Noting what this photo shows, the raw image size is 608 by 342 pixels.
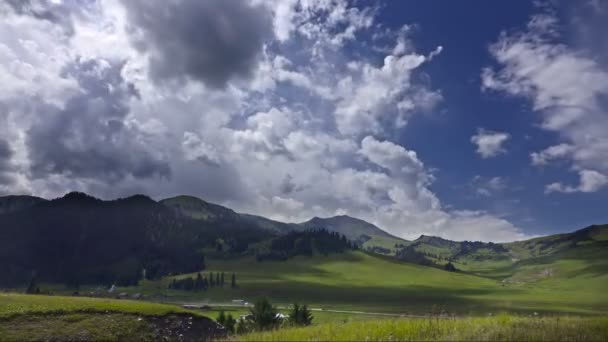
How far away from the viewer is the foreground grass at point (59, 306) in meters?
39.3

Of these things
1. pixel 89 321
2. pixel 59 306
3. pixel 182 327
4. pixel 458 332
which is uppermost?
pixel 458 332

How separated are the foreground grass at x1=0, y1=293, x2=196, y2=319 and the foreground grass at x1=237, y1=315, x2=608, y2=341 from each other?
116 feet

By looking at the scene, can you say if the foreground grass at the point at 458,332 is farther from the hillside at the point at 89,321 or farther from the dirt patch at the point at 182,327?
the dirt patch at the point at 182,327

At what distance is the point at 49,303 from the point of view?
4206 centimetres

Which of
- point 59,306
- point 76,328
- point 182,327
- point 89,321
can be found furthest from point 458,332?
point 182,327

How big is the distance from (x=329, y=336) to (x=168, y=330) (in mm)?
38294

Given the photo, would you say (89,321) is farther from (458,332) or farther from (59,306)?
(458,332)

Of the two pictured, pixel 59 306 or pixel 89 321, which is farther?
pixel 59 306

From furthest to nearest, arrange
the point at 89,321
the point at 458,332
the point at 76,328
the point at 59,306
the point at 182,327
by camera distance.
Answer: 1. the point at 182,327
2. the point at 59,306
3. the point at 89,321
4. the point at 76,328
5. the point at 458,332

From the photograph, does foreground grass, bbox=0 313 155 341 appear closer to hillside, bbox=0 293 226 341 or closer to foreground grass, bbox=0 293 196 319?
hillside, bbox=0 293 226 341

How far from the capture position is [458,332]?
42.3 feet

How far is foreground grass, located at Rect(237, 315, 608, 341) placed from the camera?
12.3 meters

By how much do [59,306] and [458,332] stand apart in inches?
1615

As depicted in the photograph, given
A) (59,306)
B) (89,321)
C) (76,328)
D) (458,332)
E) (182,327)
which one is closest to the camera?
(458,332)
